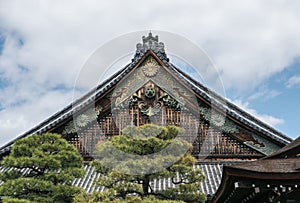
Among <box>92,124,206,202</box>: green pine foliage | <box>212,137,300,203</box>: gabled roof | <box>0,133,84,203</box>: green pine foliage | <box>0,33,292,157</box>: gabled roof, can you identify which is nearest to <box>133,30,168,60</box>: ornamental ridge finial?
<box>0,33,292,157</box>: gabled roof

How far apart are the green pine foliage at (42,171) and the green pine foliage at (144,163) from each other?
32.1 inches

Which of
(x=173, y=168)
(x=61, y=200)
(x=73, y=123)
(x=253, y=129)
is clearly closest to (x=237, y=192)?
(x=173, y=168)

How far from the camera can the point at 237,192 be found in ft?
21.3

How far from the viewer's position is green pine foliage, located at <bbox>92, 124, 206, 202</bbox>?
7.87 meters

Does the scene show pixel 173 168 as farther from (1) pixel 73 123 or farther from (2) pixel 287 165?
(1) pixel 73 123

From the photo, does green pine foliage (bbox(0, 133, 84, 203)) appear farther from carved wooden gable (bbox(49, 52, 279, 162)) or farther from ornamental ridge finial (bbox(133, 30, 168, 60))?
ornamental ridge finial (bbox(133, 30, 168, 60))

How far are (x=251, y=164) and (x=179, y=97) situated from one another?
776cm

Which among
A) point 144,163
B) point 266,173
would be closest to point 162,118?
point 144,163

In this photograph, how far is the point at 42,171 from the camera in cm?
895

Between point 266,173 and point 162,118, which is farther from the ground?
point 162,118

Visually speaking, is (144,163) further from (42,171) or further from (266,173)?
(266,173)

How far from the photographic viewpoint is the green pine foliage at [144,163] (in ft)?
25.8

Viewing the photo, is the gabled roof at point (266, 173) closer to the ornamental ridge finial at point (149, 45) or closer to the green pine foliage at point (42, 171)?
the green pine foliage at point (42, 171)

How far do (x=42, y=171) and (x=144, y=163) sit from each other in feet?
Answer: 7.89
